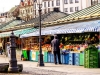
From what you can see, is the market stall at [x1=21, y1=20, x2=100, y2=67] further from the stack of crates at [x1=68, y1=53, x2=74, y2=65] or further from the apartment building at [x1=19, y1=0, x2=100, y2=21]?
the apartment building at [x1=19, y1=0, x2=100, y2=21]

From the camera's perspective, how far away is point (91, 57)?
62.1ft

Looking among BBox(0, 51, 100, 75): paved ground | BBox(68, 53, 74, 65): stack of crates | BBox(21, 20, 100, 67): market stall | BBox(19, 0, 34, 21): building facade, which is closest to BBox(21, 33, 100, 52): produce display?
BBox(21, 20, 100, 67): market stall

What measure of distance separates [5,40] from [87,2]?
168 feet

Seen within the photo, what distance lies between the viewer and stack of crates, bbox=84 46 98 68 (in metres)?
18.9

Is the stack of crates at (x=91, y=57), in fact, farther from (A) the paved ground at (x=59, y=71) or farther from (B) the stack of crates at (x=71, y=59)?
(B) the stack of crates at (x=71, y=59)

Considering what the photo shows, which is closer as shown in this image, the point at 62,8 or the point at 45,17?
the point at 45,17

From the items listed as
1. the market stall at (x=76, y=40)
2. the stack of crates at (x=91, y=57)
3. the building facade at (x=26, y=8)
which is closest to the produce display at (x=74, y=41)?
the market stall at (x=76, y=40)

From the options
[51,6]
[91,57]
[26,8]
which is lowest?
[91,57]

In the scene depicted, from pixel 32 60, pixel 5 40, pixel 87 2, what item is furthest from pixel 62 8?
pixel 32 60

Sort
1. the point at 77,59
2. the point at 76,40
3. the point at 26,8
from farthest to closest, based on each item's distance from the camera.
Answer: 1. the point at 26,8
2. the point at 76,40
3. the point at 77,59

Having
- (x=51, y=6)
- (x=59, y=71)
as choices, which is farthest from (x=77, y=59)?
(x=51, y=6)

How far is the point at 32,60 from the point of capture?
27.3m

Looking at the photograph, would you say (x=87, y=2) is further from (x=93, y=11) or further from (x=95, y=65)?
(x=95, y=65)

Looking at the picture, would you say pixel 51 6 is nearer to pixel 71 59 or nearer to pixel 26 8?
pixel 26 8
